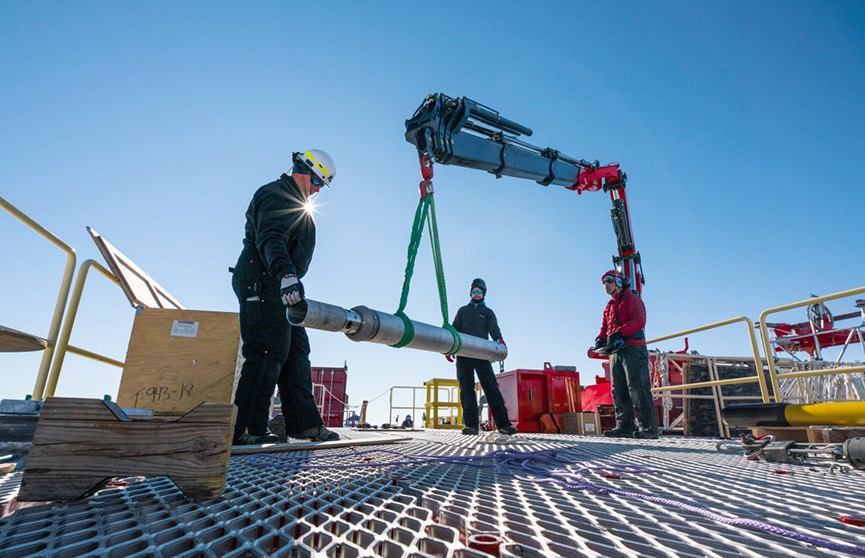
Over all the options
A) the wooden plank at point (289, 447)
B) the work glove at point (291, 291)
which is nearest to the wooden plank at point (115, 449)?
the wooden plank at point (289, 447)

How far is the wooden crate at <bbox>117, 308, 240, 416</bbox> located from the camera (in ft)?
11.6

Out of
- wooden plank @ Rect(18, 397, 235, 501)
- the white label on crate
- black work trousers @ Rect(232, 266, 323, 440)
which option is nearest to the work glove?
black work trousers @ Rect(232, 266, 323, 440)

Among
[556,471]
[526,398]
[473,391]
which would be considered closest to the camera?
[556,471]

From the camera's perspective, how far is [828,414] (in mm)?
2621

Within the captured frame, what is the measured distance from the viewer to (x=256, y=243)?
2945mm

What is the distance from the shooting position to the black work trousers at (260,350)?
2.78m

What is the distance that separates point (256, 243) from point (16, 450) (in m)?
1.60

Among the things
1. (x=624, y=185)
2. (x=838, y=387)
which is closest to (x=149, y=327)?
(x=624, y=185)

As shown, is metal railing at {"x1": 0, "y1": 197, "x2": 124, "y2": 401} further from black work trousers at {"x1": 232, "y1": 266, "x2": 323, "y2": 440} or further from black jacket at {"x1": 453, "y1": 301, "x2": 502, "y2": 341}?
black jacket at {"x1": 453, "y1": 301, "x2": 502, "y2": 341}

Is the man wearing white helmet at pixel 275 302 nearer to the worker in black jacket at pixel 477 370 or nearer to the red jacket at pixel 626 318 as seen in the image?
the worker in black jacket at pixel 477 370

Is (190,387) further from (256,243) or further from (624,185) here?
Result: (624,185)

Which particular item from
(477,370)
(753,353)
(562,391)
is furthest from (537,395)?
(753,353)

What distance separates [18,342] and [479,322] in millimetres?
4293

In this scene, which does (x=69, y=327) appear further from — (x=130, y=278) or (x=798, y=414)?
(x=798, y=414)
